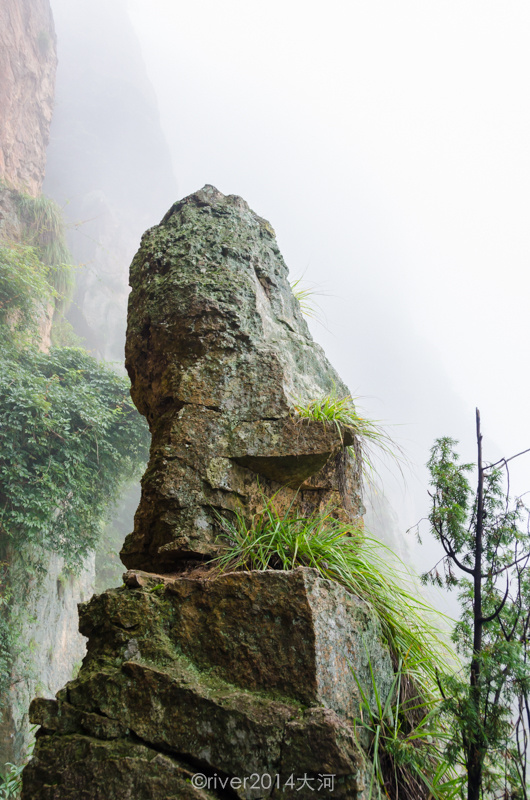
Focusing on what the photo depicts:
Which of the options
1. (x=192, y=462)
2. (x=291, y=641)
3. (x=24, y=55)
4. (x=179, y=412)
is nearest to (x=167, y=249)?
(x=179, y=412)

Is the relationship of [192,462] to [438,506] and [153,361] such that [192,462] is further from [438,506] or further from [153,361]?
[438,506]

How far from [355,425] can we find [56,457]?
5.04m

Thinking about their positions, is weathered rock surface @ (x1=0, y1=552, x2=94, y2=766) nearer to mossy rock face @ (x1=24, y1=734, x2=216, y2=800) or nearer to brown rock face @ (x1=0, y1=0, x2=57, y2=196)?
mossy rock face @ (x1=24, y1=734, x2=216, y2=800)

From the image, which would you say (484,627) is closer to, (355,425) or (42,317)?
(355,425)

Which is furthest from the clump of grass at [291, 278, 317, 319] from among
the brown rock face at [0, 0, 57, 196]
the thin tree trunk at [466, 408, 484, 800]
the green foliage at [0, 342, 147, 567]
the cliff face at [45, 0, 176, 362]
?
the cliff face at [45, 0, 176, 362]

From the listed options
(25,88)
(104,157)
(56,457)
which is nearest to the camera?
(56,457)

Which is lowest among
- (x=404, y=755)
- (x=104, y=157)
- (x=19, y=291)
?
(x=404, y=755)

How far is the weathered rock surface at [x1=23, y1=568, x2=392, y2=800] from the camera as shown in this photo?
1182 mm

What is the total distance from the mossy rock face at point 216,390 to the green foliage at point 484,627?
25.0 inches

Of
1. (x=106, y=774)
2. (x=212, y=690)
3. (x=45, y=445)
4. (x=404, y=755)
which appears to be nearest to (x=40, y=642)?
(x=45, y=445)

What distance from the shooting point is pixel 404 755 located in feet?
4.13

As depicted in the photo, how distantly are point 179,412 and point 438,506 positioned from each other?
1.07 m

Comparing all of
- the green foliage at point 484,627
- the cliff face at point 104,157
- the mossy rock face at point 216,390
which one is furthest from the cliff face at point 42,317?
the cliff face at point 104,157

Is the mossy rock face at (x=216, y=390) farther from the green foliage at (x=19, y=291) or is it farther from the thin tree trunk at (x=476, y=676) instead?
the green foliage at (x=19, y=291)
